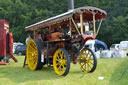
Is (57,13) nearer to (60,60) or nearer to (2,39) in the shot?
(2,39)

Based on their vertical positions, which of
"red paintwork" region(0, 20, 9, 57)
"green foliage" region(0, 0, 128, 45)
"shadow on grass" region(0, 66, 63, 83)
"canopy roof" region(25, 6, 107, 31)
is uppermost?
"green foliage" region(0, 0, 128, 45)

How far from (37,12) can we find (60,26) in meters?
22.5

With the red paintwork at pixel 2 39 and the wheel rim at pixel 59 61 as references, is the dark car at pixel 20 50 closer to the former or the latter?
the red paintwork at pixel 2 39

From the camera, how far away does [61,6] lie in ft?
96.9

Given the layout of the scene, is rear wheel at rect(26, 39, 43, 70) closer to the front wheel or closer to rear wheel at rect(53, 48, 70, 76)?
rear wheel at rect(53, 48, 70, 76)

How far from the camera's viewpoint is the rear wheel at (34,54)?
7.17 meters

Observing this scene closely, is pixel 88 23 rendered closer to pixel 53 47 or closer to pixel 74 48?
pixel 74 48

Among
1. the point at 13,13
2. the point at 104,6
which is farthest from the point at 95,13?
the point at 13,13

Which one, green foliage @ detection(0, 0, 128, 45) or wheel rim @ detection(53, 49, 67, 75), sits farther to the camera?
green foliage @ detection(0, 0, 128, 45)

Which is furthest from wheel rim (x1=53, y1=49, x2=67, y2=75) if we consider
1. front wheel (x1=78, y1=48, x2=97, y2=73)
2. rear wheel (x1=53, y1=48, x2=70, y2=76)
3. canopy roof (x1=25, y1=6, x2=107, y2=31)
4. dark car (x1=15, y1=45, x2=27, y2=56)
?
dark car (x1=15, y1=45, x2=27, y2=56)

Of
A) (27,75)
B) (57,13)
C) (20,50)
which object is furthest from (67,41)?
(57,13)

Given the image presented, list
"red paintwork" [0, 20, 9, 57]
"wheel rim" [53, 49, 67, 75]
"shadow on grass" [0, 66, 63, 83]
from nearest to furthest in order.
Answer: "shadow on grass" [0, 66, 63, 83], "wheel rim" [53, 49, 67, 75], "red paintwork" [0, 20, 9, 57]

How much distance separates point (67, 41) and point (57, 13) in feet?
77.0

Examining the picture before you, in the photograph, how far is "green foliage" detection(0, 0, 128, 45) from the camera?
26.3m
